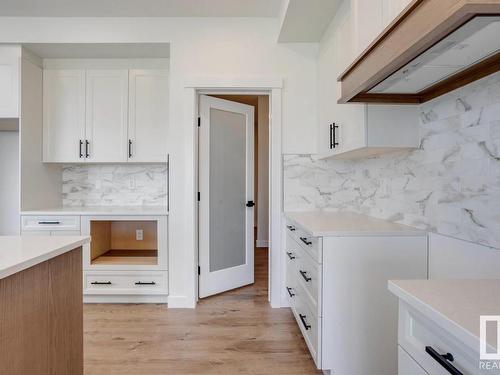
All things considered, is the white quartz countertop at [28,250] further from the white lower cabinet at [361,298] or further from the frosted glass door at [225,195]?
the frosted glass door at [225,195]

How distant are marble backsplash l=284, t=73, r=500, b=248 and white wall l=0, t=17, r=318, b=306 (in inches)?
37.9

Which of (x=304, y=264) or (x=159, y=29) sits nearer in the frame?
(x=304, y=264)

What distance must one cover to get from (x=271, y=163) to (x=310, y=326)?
1494mm

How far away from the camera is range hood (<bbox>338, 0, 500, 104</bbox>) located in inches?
31.4

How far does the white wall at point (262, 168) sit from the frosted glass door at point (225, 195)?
6.69 ft

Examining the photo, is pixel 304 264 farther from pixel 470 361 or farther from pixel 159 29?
pixel 159 29

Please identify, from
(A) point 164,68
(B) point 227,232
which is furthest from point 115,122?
(B) point 227,232

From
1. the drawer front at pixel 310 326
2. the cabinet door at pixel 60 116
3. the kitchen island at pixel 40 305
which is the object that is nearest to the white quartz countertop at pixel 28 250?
the kitchen island at pixel 40 305

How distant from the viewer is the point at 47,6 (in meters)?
2.71

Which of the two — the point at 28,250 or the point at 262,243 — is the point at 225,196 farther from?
the point at 262,243

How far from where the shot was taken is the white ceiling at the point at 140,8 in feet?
8.68

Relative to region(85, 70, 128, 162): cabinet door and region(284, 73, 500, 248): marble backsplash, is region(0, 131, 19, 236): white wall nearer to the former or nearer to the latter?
region(85, 70, 128, 162): cabinet door

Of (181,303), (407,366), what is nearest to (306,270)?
(407,366)

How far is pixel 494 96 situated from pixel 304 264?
1390 millimetres
